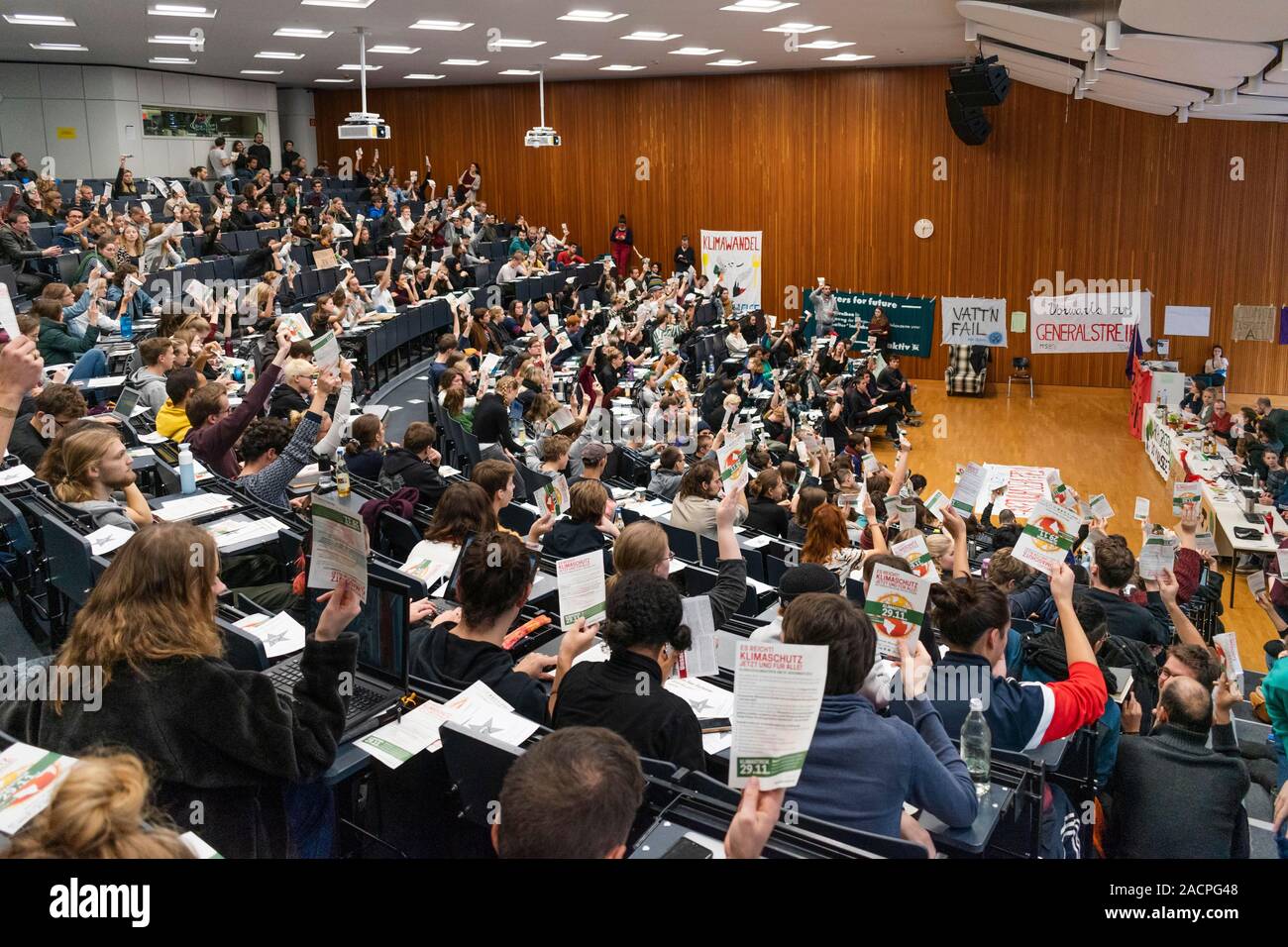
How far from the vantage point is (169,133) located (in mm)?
22609

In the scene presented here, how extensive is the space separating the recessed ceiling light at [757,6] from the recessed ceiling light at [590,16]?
148 centimetres

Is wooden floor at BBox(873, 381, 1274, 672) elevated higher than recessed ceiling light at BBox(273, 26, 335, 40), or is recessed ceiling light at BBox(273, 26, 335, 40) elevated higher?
recessed ceiling light at BBox(273, 26, 335, 40)

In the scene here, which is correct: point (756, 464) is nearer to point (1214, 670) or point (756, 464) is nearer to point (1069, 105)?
point (1214, 670)

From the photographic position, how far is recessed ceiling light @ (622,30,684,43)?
16.1 m

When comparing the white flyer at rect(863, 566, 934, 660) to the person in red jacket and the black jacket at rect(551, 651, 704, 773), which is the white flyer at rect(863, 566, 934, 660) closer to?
the black jacket at rect(551, 651, 704, 773)

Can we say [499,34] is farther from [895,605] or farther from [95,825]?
[95,825]

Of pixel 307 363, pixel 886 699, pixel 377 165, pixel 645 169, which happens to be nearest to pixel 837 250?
pixel 645 169

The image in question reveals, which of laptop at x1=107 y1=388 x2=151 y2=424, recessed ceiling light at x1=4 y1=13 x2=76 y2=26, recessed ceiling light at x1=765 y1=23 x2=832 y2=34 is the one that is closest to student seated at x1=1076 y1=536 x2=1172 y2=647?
laptop at x1=107 y1=388 x2=151 y2=424

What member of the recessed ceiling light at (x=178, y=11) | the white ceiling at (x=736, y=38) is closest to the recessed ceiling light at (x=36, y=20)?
the white ceiling at (x=736, y=38)

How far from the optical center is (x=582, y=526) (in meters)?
5.77

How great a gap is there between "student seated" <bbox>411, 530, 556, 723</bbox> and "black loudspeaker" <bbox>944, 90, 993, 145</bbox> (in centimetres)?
1683

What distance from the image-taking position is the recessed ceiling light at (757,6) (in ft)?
43.7


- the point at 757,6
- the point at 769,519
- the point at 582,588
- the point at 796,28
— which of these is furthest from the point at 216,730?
the point at 796,28
